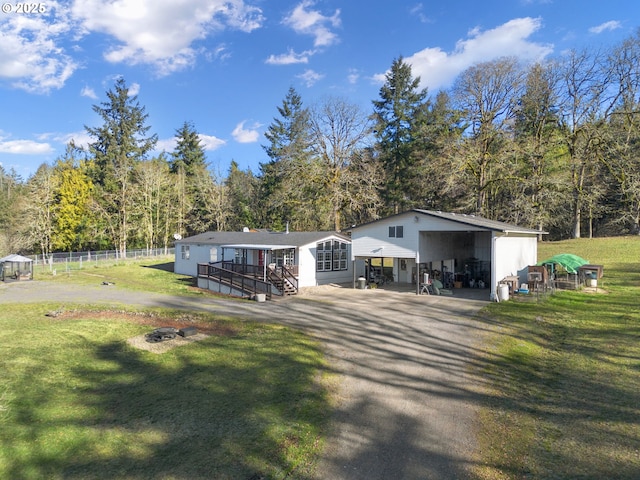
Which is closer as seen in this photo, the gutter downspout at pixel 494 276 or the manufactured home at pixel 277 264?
the gutter downspout at pixel 494 276

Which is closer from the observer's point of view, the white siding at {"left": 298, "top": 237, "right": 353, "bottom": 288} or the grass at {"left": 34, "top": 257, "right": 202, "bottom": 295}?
the white siding at {"left": 298, "top": 237, "right": 353, "bottom": 288}

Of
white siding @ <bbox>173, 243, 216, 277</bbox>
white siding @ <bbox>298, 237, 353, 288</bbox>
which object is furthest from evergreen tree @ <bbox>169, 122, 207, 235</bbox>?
white siding @ <bbox>298, 237, 353, 288</bbox>

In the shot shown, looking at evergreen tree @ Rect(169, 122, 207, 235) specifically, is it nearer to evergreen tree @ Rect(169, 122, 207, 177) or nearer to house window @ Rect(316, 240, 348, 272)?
evergreen tree @ Rect(169, 122, 207, 177)

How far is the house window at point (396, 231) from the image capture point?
21203mm

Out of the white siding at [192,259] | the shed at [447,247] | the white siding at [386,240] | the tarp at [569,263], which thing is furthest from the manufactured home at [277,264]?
the tarp at [569,263]

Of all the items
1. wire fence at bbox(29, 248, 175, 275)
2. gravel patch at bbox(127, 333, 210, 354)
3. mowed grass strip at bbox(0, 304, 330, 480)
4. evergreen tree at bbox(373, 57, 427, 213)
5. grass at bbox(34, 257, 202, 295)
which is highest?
evergreen tree at bbox(373, 57, 427, 213)

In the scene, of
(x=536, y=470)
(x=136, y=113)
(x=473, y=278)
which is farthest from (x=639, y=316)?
(x=136, y=113)

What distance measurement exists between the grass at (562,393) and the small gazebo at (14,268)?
30.7m

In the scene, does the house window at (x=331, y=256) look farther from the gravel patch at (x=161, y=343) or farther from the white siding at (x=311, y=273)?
the gravel patch at (x=161, y=343)

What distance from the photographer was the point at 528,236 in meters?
23.8

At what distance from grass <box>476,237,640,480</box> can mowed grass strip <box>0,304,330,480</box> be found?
3.12 m

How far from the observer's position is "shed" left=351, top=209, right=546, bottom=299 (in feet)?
63.6

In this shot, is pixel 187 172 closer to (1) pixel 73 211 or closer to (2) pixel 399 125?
(1) pixel 73 211

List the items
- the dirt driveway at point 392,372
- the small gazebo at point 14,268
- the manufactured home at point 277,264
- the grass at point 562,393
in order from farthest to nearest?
1. the small gazebo at point 14,268
2. the manufactured home at point 277,264
3. the dirt driveway at point 392,372
4. the grass at point 562,393
